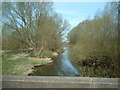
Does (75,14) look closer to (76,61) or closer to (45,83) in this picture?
(45,83)

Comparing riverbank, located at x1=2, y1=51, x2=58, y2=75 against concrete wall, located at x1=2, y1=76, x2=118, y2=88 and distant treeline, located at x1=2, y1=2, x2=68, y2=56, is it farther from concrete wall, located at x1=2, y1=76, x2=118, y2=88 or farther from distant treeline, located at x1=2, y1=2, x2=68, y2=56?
distant treeline, located at x1=2, y1=2, x2=68, y2=56

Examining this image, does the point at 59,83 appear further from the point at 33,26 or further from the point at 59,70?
the point at 33,26

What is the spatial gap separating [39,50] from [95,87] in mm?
4740

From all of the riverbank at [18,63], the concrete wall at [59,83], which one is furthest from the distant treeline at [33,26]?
the concrete wall at [59,83]

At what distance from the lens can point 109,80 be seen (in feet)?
2.48

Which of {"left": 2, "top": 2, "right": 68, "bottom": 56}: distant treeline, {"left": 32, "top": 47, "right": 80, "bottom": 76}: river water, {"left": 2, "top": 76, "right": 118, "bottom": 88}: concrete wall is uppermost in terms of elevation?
{"left": 2, "top": 2, "right": 68, "bottom": 56}: distant treeline

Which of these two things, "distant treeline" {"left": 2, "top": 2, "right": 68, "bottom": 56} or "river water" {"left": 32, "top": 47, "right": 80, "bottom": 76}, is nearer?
"river water" {"left": 32, "top": 47, "right": 80, "bottom": 76}

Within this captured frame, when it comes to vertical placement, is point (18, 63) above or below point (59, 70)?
above

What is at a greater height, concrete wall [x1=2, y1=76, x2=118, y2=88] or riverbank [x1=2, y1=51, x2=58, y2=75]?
concrete wall [x1=2, y1=76, x2=118, y2=88]

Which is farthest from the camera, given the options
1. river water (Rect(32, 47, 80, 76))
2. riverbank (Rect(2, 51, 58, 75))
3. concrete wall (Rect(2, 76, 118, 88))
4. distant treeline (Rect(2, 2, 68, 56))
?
distant treeline (Rect(2, 2, 68, 56))

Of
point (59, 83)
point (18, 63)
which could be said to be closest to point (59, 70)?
point (18, 63)

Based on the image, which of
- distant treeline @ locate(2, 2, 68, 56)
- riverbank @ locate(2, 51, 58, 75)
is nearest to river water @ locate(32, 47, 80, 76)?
riverbank @ locate(2, 51, 58, 75)

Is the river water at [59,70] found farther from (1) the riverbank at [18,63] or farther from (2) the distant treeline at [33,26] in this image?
(2) the distant treeline at [33,26]

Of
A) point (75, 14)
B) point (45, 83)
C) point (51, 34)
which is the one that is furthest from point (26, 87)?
point (51, 34)
